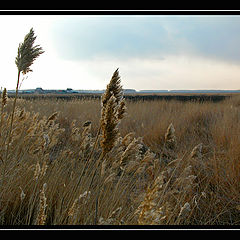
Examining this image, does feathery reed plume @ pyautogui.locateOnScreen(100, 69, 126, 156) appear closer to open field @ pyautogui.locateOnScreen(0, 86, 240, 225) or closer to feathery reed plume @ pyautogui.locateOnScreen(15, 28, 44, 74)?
open field @ pyautogui.locateOnScreen(0, 86, 240, 225)

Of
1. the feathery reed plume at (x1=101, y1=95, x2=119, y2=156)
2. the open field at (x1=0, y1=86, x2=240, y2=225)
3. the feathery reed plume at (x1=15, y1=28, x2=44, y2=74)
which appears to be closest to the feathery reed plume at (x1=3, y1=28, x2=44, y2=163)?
the feathery reed plume at (x1=15, y1=28, x2=44, y2=74)

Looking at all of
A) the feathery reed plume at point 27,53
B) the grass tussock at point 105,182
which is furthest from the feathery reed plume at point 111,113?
the feathery reed plume at point 27,53

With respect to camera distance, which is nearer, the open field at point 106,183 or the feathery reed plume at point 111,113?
the feathery reed plume at point 111,113

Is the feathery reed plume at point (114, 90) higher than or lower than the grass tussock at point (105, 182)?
higher

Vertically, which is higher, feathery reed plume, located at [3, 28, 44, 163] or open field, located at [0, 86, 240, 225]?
feathery reed plume, located at [3, 28, 44, 163]

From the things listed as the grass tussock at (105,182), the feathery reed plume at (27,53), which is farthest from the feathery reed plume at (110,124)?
the feathery reed plume at (27,53)

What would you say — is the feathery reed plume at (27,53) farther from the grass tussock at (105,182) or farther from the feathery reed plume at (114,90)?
the feathery reed plume at (114,90)

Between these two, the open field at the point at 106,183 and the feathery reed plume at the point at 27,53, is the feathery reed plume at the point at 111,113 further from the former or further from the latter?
the feathery reed plume at the point at 27,53

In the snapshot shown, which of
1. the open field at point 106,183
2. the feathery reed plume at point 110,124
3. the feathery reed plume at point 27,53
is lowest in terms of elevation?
the open field at point 106,183

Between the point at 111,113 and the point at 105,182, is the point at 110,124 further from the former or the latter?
the point at 105,182

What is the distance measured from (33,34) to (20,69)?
0.26 m
